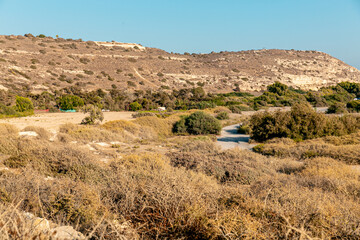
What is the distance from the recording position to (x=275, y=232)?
2.88 metres

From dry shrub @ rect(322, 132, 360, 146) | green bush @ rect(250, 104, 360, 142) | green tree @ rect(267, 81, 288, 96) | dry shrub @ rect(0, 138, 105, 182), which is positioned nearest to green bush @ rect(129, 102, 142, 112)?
green bush @ rect(250, 104, 360, 142)

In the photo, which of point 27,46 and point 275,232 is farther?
point 27,46

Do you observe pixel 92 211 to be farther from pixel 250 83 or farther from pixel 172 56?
pixel 172 56

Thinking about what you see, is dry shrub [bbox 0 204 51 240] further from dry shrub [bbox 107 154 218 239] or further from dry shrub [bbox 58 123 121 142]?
dry shrub [bbox 58 123 121 142]

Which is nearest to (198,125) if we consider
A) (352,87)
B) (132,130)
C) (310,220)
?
(132,130)

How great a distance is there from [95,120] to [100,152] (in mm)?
10695

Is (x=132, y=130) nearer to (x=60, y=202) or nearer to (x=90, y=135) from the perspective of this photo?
(x=90, y=135)

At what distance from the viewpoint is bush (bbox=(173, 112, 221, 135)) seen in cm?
1900

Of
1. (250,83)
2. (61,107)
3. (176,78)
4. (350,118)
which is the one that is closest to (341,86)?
(250,83)

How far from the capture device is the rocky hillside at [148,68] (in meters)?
48.5

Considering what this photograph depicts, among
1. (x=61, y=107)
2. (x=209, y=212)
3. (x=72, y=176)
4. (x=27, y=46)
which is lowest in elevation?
(x=61, y=107)

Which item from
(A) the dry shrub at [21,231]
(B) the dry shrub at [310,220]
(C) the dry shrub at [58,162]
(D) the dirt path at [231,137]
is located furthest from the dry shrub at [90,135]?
(B) the dry shrub at [310,220]

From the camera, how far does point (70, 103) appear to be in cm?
3158

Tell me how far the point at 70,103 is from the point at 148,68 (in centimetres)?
3325
